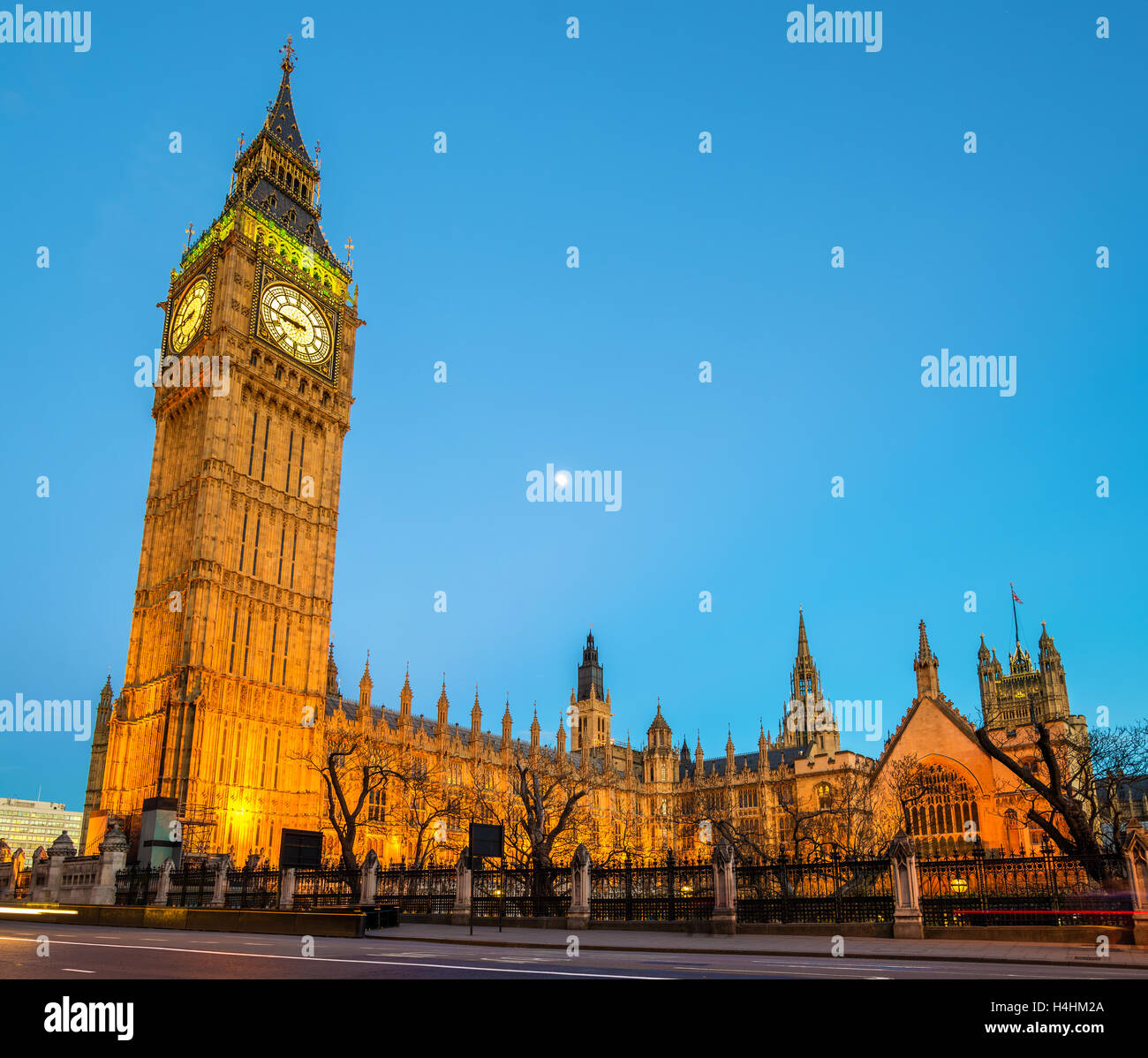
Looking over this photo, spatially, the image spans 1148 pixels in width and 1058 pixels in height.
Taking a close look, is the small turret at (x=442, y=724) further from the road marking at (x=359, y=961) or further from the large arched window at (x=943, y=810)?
the road marking at (x=359, y=961)

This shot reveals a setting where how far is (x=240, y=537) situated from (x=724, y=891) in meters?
41.0

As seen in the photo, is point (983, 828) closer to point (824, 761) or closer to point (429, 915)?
point (824, 761)

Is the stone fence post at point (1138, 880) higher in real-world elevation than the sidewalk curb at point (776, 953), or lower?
higher

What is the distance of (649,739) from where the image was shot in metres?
98.2

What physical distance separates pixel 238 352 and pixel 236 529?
11646 millimetres

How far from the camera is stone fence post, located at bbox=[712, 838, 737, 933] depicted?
20172 mm

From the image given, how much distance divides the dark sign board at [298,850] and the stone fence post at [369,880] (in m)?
2.02

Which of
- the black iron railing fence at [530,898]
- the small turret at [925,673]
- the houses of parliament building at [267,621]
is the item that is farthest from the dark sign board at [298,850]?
the small turret at [925,673]

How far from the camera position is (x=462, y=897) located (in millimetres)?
24750

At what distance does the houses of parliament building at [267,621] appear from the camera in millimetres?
47375

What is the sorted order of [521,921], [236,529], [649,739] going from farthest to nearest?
[649,739] < [236,529] < [521,921]

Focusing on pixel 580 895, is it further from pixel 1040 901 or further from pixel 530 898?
pixel 1040 901

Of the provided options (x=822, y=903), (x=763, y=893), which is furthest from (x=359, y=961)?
(x=763, y=893)
